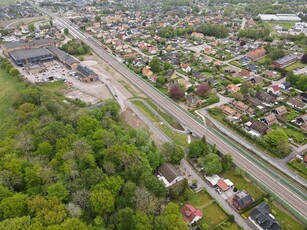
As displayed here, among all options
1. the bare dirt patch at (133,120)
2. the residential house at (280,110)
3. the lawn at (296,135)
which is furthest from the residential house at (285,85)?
the bare dirt patch at (133,120)

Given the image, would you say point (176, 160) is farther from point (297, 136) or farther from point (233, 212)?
point (297, 136)

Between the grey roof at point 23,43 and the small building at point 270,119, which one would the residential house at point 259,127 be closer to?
the small building at point 270,119

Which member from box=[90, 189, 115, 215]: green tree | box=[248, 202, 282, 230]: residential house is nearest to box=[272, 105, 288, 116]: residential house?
box=[248, 202, 282, 230]: residential house

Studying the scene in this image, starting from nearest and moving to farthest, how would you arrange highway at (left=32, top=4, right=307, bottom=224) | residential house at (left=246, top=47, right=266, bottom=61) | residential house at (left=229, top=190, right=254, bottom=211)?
residential house at (left=229, top=190, right=254, bottom=211)
highway at (left=32, top=4, right=307, bottom=224)
residential house at (left=246, top=47, right=266, bottom=61)

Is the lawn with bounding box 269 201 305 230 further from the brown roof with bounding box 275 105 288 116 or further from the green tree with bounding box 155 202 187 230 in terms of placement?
the brown roof with bounding box 275 105 288 116

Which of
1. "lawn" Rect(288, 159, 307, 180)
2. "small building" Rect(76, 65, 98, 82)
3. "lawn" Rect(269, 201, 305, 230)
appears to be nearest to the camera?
"lawn" Rect(269, 201, 305, 230)

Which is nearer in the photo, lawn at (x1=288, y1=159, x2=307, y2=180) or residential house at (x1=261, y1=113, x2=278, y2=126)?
lawn at (x1=288, y1=159, x2=307, y2=180)

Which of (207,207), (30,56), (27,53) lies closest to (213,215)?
(207,207)
